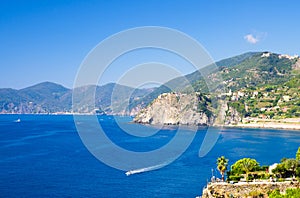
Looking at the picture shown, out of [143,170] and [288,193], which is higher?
[288,193]

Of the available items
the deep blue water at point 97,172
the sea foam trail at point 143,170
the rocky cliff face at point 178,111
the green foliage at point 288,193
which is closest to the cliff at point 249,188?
the green foliage at point 288,193

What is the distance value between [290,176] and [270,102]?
406 ft

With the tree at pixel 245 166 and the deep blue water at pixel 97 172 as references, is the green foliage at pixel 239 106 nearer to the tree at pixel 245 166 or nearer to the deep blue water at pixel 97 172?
the deep blue water at pixel 97 172

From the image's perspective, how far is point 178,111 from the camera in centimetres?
14650

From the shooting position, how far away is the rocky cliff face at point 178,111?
458 ft

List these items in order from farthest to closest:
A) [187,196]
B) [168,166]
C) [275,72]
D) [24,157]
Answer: [275,72] → [24,157] → [168,166] → [187,196]

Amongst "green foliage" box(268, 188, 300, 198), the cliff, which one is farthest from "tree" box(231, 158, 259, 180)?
"green foliage" box(268, 188, 300, 198)

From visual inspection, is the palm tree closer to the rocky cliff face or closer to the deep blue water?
the deep blue water

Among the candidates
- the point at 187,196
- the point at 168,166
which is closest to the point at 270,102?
the point at 168,166

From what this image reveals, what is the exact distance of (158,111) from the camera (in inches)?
5965

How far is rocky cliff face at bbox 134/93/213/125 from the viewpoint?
140 m

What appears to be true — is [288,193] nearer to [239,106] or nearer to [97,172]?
[97,172]

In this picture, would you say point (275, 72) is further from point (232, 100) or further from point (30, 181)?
point (30, 181)

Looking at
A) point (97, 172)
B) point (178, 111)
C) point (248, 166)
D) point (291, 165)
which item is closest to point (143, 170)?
point (97, 172)
